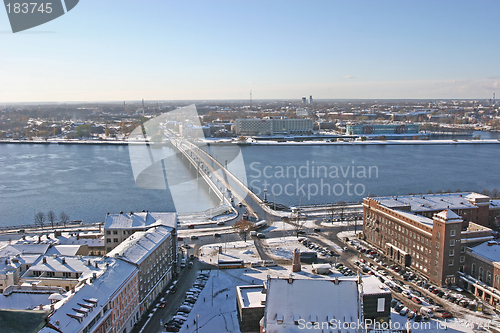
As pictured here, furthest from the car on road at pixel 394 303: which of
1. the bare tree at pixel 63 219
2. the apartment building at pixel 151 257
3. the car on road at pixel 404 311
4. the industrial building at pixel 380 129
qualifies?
the industrial building at pixel 380 129

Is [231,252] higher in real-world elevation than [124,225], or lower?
lower

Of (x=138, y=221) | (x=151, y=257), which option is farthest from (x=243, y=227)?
(x=151, y=257)

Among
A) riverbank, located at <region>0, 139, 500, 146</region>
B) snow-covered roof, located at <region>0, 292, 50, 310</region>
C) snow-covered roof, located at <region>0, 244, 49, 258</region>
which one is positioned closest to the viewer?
snow-covered roof, located at <region>0, 292, 50, 310</region>

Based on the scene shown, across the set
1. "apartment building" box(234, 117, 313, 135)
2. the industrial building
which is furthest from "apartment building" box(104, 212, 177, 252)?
the industrial building

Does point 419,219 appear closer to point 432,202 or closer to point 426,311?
point 432,202

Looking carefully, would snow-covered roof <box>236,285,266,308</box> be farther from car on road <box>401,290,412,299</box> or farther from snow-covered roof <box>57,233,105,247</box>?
snow-covered roof <box>57,233,105,247</box>

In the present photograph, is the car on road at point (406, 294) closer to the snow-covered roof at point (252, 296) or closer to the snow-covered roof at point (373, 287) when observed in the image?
the snow-covered roof at point (373, 287)

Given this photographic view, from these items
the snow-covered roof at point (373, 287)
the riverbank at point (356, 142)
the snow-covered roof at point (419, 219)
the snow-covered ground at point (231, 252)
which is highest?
the snow-covered roof at point (419, 219)
